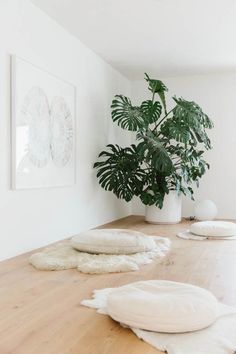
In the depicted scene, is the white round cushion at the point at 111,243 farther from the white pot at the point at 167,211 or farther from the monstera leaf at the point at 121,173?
the white pot at the point at 167,211

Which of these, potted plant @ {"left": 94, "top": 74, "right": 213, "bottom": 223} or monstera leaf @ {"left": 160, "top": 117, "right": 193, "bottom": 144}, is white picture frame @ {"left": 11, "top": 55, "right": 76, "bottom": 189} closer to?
potted plant @ {"left": 94, "top": 74, "right": 213, "bottom": 223}

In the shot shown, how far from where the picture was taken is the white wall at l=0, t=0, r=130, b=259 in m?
3.01

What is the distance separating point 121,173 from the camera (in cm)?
480

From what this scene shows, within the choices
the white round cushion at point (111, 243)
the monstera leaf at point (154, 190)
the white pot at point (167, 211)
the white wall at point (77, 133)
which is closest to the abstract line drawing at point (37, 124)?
the white wall at point (77, 133)

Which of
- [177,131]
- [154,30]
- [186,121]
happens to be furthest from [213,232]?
[154,30]

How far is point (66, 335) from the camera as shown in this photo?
166cm

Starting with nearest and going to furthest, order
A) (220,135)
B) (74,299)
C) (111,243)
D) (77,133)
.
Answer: (74,299) < (111,243) < (77,133) < (220,135)

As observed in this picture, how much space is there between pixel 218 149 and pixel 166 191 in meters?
1.36

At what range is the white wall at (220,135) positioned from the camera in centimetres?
560

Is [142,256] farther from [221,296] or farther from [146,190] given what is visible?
[146,190]

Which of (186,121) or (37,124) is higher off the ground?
(186,121)

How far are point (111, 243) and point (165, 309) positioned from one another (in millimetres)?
1497

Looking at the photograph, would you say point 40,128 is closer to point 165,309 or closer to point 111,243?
point 111,243

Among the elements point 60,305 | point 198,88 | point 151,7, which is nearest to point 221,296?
point 60,305
